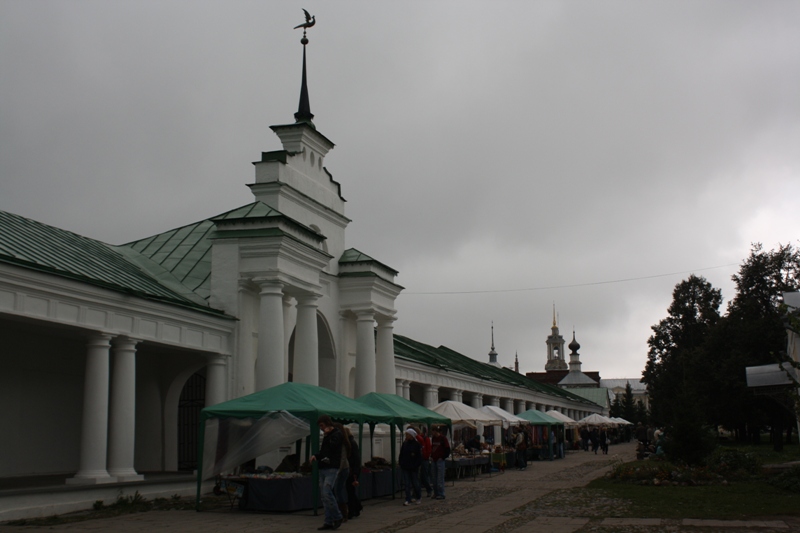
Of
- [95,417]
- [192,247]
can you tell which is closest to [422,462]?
[95,417]

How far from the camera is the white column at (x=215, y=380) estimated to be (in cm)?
2223

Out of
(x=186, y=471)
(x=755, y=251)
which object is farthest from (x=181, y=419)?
(x=755, y=251)

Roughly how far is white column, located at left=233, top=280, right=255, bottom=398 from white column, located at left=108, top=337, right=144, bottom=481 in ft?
13.0

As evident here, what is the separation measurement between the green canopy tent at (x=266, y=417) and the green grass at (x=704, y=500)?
617 cm

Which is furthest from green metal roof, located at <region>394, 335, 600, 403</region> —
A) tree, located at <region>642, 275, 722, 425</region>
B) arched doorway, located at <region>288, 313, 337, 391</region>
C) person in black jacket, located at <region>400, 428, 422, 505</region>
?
person in black jacket, located at <region>400, 428, 422, 505</region>

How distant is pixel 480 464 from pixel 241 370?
→ 11408 millimetres

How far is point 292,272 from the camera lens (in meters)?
23.4

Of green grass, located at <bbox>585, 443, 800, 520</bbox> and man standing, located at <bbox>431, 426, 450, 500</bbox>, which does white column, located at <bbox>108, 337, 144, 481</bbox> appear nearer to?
man standing, located at <bbox>431, 426, 450, 500</bbox>

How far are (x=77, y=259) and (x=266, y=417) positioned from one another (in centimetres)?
652

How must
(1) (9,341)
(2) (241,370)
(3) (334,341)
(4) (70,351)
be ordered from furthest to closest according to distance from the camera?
(3) (334,341) → (2) (241,370) → (4) (70,351) → (1) (9,341)

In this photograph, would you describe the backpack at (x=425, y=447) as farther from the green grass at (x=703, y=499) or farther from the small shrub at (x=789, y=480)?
the small shrub at (x=789, y=480)

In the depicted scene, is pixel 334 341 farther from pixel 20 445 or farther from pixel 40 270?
pixel 40 270

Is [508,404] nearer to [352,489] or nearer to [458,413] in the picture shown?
[458,413]

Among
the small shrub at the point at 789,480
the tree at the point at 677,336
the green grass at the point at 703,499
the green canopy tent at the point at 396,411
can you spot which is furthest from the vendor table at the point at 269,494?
the tree at the point at 677,336
